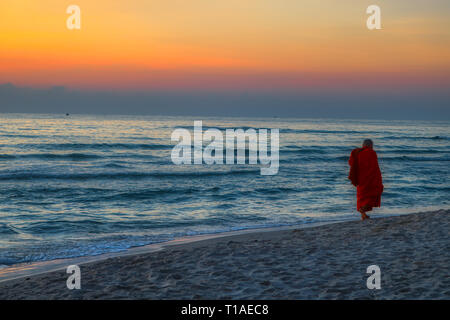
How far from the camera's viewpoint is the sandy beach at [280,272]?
4723 mm

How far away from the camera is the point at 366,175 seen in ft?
28.8

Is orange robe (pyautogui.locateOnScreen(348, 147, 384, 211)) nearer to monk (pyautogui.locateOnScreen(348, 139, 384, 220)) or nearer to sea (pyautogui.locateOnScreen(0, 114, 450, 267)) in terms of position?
monk (pyautogui.locateOnScreen(348, 139, 384, 220))

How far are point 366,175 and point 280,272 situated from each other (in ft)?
13.7

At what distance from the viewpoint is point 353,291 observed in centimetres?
461

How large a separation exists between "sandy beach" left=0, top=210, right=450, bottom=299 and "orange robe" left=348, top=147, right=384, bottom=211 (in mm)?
1322

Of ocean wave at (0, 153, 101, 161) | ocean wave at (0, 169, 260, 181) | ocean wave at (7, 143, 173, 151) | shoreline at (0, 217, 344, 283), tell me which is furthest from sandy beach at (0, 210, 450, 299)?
ocean wave at (7, 143, 173, 151)

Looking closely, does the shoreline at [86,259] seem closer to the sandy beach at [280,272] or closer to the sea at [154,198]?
the sea at [154,198]

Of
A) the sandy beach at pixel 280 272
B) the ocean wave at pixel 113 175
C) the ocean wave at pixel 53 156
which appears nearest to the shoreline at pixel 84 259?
the sandy beach at pixel 280 272

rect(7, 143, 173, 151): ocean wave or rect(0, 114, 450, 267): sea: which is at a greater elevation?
rect(7, 143, 173, 151): ocean wave

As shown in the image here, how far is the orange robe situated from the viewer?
865 cm

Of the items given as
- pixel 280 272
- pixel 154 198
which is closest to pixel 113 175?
pixel 154 198
